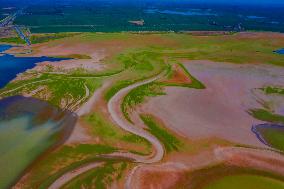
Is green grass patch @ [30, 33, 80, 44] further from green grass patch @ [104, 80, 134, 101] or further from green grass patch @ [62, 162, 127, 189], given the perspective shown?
green grass patch @ [62, 162, 127, 189]

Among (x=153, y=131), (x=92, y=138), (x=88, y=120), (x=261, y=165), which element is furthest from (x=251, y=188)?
(x=88, y=120)

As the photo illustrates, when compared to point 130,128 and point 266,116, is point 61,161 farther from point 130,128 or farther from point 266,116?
point 266,116

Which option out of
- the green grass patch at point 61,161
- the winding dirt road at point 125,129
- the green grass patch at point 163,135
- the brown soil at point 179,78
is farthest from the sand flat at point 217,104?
the green grass patch at point 61,161

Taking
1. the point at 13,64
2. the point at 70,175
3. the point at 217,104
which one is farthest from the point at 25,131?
the point at 13,64

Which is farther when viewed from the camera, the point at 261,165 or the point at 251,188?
the point at 261,165

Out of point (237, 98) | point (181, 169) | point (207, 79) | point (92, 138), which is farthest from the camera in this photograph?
point (207, 79)

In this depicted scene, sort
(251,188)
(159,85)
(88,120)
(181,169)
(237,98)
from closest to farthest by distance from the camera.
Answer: (251,188)
(181,169)
(88,120)
(237,98)
(159,85)

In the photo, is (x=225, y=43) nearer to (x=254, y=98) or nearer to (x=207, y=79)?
(x=207, y=79)
